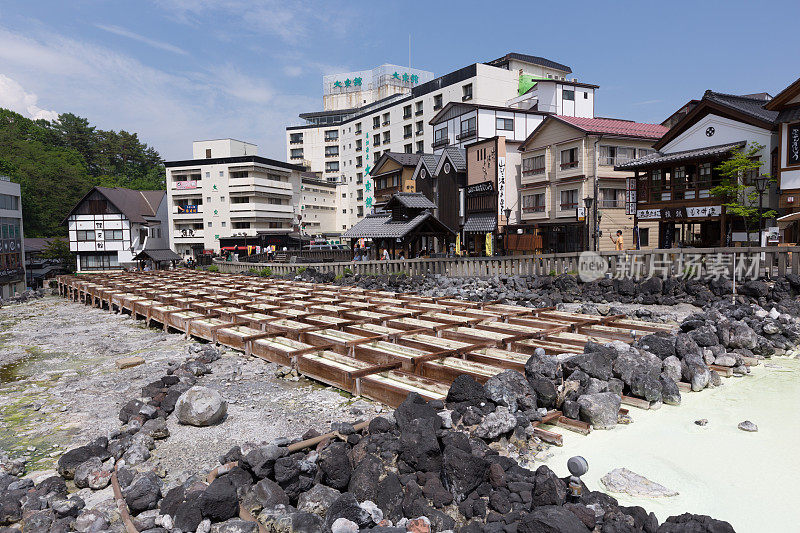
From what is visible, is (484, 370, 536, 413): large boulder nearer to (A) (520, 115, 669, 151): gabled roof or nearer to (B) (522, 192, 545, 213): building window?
(A) (520, 115, 669, 151): gabled roof

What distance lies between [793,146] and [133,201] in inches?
2465

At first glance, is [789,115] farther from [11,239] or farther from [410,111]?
[11,239]

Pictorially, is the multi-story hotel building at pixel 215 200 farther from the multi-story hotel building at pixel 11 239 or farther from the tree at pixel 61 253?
the multi-story hotel building at pixel 11 239

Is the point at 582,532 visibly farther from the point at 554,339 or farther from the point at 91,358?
the point at 91,358

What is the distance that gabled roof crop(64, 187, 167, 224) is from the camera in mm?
52281

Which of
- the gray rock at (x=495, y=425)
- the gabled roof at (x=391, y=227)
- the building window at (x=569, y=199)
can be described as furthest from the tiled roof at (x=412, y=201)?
the gray rock at (x=495, y=425)

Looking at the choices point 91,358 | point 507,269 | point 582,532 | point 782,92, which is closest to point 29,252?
point 91,358

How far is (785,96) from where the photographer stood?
2166 cm

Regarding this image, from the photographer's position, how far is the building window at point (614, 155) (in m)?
31.7

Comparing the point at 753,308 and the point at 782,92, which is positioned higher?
the point at 782,92

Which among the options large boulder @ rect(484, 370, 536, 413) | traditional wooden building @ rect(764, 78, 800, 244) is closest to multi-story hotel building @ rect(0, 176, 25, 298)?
large boulder @ rect(484, 370, 536, 413)

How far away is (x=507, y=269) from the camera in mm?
22469

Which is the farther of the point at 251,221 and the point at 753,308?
the point at 251,221

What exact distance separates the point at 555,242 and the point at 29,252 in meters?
55.0
